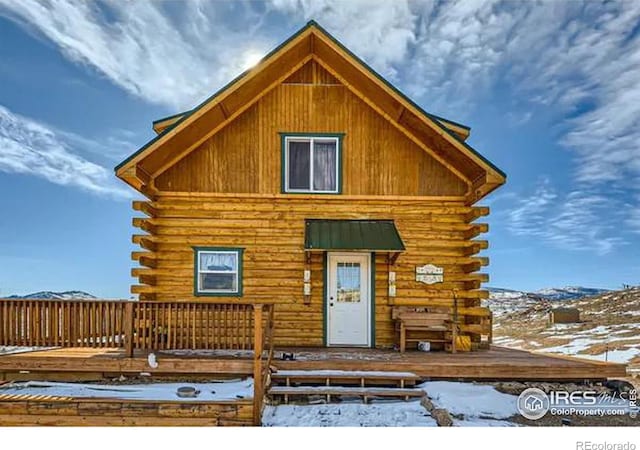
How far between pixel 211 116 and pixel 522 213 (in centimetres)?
754

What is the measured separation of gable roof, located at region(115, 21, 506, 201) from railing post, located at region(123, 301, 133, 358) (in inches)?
103

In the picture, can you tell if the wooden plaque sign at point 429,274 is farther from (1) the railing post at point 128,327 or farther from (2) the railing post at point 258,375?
(1) the railing post at point 128,327

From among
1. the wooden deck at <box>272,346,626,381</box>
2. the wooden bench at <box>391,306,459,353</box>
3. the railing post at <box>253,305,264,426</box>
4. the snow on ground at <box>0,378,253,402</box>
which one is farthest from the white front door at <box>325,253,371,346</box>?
the railing post at <box>253,305,264,426</box>

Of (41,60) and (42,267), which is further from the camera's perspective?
(42,267)

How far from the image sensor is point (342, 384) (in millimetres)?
6699

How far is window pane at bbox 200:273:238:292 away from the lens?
29.1 ft

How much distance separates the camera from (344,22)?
8.25 meters

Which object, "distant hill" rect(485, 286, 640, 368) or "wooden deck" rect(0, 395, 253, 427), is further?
"distant hill" rect(485, 286, 640, 368)

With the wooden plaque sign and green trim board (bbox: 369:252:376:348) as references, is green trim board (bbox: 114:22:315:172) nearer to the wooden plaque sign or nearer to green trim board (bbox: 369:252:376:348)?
green trim board (bbox: 369:252:376:348)

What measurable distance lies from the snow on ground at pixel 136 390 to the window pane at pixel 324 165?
4.39m

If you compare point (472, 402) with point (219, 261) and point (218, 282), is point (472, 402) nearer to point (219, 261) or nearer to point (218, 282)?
point (218, 282)

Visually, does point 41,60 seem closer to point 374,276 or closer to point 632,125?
point 374,276

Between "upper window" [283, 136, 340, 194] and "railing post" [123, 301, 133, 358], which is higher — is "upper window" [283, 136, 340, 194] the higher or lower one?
the higher one
